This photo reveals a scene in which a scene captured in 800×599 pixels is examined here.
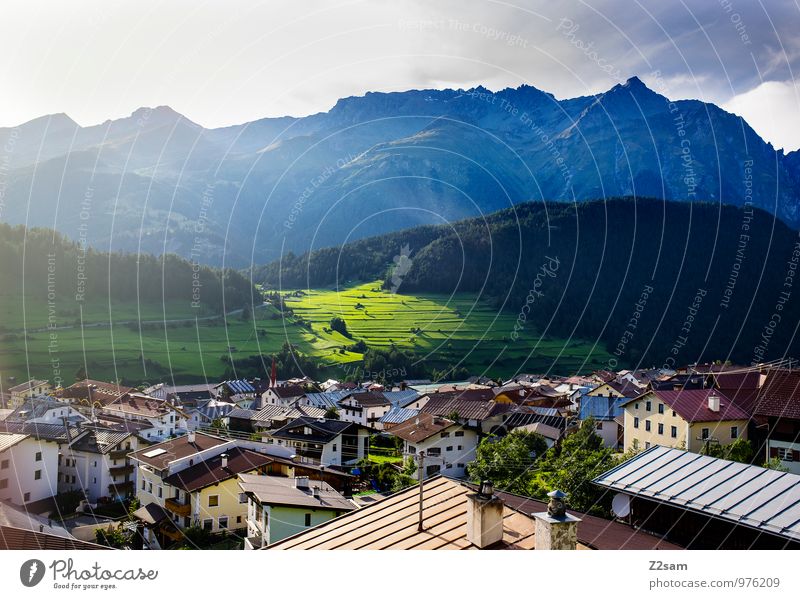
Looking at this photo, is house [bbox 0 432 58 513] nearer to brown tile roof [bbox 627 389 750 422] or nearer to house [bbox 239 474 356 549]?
house [bbox 239 474 356 549]

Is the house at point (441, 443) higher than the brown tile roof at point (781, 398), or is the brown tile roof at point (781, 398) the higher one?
the brown tile roof at point (781, 398)

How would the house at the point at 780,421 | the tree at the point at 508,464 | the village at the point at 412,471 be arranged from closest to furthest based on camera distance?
the village at the point at 412,471 → the tree at the point at 508,464 → the house at the point at 780,421

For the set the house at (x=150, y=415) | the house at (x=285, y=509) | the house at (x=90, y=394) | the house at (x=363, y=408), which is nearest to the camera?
the house at (x=285, y=509)

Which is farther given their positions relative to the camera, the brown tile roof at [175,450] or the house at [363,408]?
the house at [363,408]
